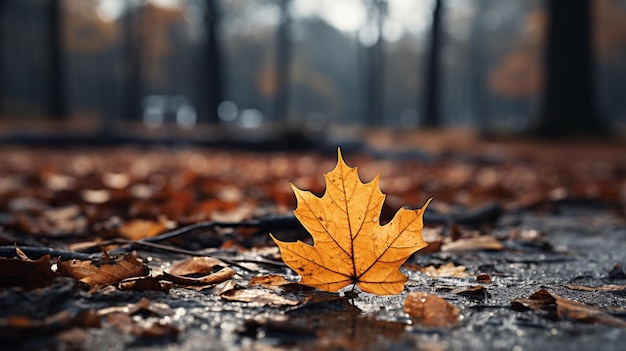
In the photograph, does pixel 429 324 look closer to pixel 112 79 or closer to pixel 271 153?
pixel 271 153

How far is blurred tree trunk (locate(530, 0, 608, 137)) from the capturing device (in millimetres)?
10242

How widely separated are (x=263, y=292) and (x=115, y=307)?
330 mm

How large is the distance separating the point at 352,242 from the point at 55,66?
1848cm

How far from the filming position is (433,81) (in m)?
19.4

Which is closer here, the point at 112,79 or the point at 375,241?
the point at 375,241

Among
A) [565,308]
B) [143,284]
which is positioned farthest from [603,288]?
[143,284]

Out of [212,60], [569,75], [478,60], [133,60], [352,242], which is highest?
[478,60]

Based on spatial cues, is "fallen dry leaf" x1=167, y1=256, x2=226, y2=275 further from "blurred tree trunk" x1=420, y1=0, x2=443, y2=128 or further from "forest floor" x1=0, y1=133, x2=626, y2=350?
"blurred tree trunk" x1=420, y1=0, x2=443, y2=128

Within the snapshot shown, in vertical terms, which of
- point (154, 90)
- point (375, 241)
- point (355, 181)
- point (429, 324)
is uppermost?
point (154, 90)

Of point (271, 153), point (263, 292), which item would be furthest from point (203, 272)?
point (271, 153)

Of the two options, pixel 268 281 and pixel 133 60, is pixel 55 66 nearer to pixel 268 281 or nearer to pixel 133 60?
Result: pixel 133 60

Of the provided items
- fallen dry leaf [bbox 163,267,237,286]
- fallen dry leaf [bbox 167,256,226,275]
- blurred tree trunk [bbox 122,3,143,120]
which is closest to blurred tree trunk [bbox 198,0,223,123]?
blurred tree trunk [bbox 122,3,143,120]

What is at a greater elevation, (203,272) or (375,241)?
(375,241)

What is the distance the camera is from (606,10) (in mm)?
31062
